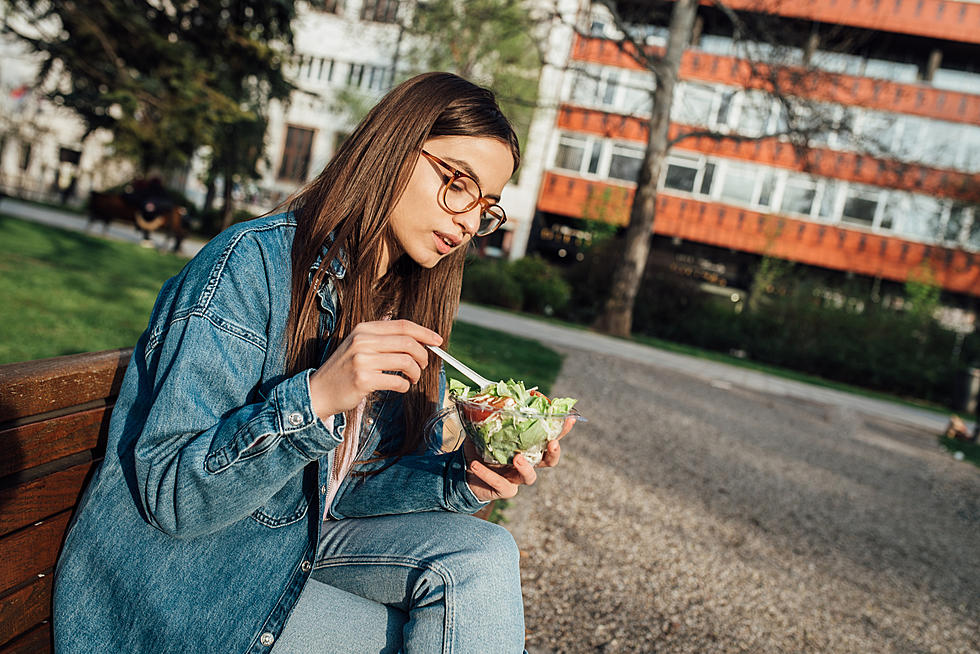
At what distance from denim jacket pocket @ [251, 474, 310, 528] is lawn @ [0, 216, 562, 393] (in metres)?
3.65

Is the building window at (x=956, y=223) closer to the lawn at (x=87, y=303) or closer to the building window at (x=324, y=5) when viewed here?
the lawn at (x=87, y=303)

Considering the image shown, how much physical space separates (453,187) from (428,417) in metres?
0.63

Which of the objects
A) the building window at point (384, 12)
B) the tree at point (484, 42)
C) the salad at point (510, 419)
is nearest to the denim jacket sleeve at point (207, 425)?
the salad at point (510, 419)

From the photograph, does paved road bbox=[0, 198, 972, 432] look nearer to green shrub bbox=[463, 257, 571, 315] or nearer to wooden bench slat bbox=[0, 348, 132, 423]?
green shrub bbox=[463, 257, 571, 315]

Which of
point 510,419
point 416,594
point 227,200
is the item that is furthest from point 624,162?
point 416,594

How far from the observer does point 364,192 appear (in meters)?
1.69

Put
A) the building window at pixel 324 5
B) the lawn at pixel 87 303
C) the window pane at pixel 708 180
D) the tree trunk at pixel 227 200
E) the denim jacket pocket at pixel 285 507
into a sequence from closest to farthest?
the denim jacket pocket at pixel 285 507 → the lawn at pixel 87 303 → the building window at pixel 324 5 → the tree trunk at pixel 227 200 → the window pane at pixel 708 180

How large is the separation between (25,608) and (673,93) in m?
15.8

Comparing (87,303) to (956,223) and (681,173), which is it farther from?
(681,173)

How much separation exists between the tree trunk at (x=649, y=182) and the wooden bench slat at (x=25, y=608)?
1515cm

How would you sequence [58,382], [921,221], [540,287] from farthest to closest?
[921,221], [540,287], [58,382]

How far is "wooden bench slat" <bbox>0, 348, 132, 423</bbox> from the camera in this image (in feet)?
4.10

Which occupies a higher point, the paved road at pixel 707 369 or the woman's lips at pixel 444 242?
the woman's lips at pixel 444 242

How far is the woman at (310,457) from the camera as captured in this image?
130 centimetres
